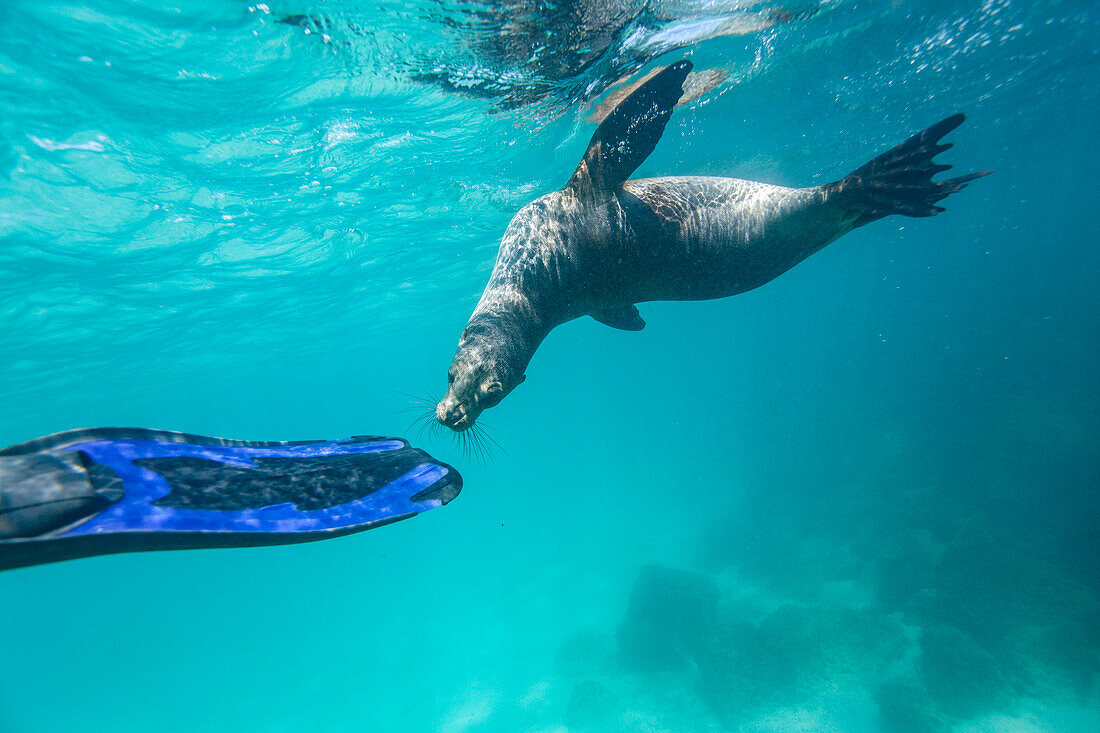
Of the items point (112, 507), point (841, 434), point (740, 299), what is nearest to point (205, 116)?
point (112, 507)

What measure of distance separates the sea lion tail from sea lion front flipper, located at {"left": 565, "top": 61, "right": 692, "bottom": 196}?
55.7 inches

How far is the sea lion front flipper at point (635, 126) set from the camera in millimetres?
3498

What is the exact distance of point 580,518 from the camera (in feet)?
121

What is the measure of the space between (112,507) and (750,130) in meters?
16.1

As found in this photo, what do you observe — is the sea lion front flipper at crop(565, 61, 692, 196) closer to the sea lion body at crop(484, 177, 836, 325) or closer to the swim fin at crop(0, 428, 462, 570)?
the sea lion body at crop(484, 177, 836, 325)

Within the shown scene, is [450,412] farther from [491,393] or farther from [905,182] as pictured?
[905,182]

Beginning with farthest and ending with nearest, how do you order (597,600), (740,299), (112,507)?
(740,299)
(597,600)
(112,507)

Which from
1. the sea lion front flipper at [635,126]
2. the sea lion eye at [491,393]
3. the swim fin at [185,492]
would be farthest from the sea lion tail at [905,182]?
the swim fin at [185,492]

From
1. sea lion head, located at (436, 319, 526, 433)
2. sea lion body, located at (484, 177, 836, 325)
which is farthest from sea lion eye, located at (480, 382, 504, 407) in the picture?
sea lion body, located at (484, 177, 836, 325)

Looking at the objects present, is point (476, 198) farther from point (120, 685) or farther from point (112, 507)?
point (120, 685)

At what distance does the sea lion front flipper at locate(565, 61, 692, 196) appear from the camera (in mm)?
3498

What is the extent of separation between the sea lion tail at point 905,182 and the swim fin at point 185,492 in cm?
358

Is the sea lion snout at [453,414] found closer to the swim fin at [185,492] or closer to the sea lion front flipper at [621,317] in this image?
the swim fin at [185,492]

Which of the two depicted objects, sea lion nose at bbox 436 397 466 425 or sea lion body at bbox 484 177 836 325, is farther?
sea lion body at bbox 484 177 836 325
